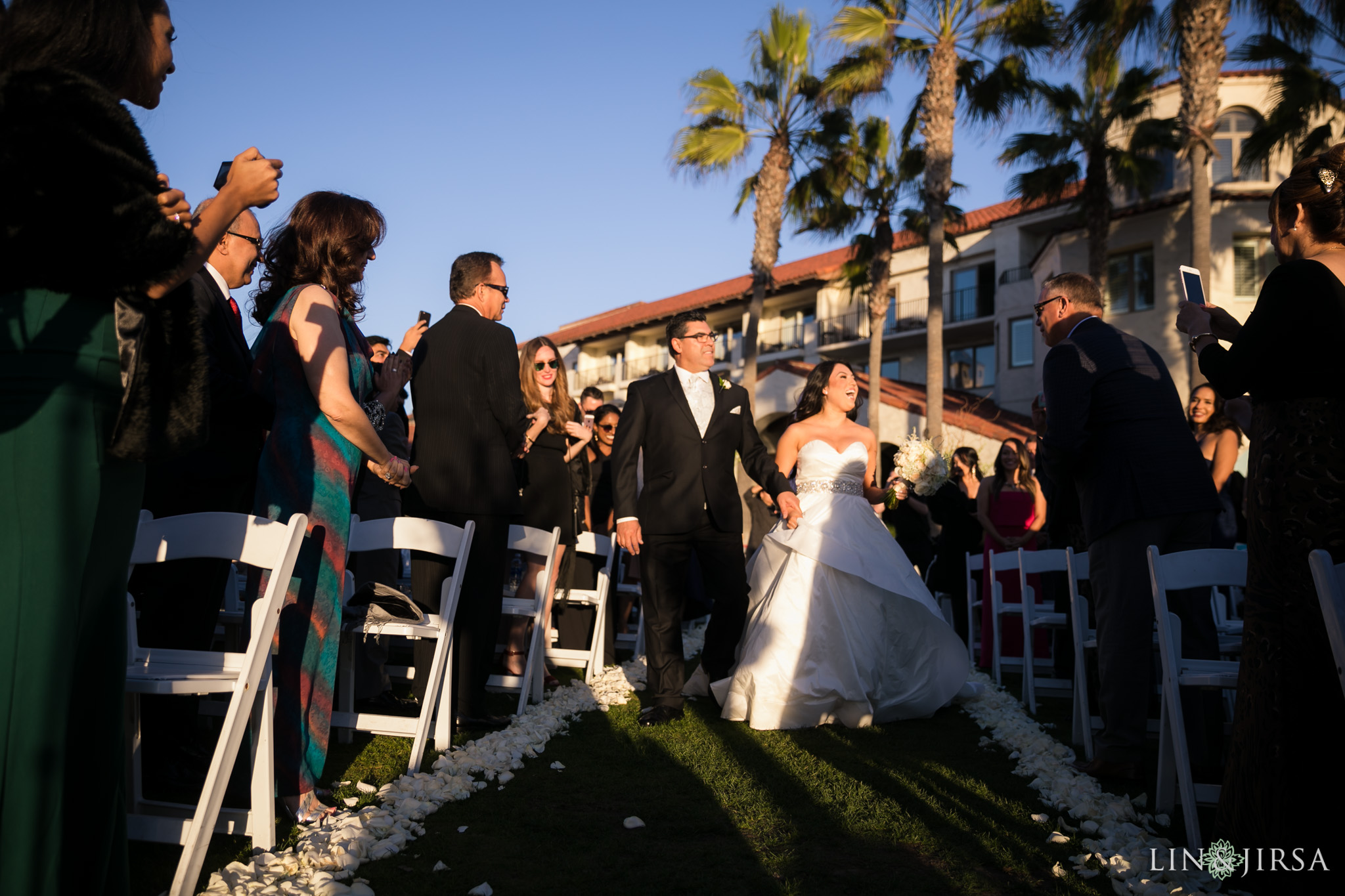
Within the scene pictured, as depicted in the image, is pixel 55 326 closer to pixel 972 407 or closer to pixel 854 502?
pixel 854 502

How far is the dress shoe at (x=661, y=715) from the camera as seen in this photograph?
5770 millimetres

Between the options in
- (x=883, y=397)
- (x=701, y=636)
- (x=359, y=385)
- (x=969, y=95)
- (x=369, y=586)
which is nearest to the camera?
(x=359, y=385)

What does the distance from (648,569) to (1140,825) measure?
3223mm

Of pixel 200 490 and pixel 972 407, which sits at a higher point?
pixel 972 407

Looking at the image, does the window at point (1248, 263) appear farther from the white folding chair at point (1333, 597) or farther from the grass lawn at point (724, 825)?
the white folding chair at point (1333, 597)

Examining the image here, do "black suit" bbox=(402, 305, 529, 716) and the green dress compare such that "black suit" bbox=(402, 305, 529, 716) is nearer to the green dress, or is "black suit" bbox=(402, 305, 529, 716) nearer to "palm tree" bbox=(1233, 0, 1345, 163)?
the green dress

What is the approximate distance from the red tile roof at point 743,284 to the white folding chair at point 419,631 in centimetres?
2849

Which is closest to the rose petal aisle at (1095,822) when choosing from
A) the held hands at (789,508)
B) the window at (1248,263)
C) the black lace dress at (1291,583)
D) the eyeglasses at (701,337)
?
the black lace dress at (1291,583)

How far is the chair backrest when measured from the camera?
3029 mm

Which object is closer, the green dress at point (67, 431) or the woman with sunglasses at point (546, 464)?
the green dress at point (67, 431)

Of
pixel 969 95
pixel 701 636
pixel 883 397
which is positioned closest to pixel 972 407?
pixel 883 397

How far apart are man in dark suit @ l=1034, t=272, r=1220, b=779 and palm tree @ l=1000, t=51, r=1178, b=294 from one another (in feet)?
62.0

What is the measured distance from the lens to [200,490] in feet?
12.9

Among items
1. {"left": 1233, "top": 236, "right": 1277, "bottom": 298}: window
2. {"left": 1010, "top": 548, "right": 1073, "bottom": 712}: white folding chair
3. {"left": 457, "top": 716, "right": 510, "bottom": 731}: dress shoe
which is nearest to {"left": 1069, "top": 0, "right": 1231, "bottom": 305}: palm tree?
{"left": 1233, "top": 236, "right": 1277, "bottom": 298}: window
